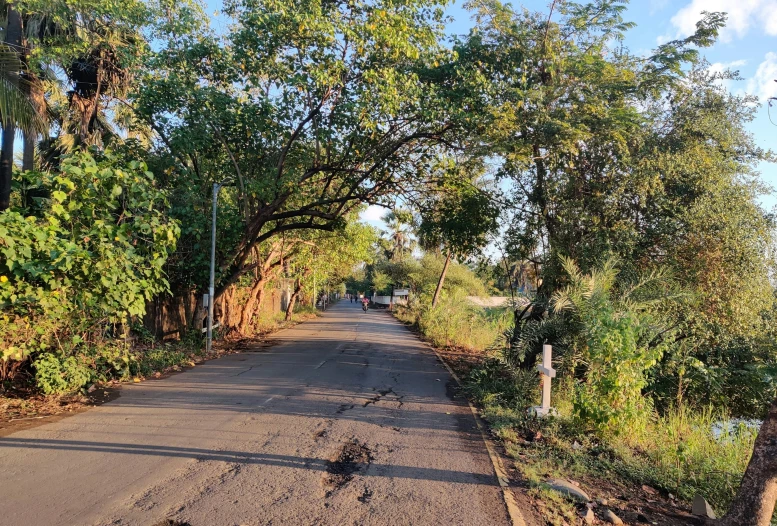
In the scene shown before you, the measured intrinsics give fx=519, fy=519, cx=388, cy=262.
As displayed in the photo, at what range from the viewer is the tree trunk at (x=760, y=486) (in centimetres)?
432

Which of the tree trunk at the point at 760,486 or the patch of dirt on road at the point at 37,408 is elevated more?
the tree trunk at the point at 760,486

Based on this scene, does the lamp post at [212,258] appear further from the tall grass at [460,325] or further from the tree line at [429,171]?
the tall grass at [460,325]

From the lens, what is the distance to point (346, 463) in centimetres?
595

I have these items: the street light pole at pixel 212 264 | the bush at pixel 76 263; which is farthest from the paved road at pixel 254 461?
the street light pole at pixel 212 264

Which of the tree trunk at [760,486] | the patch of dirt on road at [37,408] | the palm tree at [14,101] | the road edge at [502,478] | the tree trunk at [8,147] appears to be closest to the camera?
the tree trunk at [760,486]

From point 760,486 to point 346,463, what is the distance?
13.0 ft

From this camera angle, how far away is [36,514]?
14.4ft

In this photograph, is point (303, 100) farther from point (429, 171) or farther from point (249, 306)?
point (249, 306)

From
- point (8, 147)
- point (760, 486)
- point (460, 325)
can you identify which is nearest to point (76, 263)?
point (8, 147)

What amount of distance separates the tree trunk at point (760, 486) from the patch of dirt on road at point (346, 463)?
3537mm

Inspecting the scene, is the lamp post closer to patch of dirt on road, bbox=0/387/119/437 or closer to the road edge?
patch of dirt on road, bbox=0/387/119/437

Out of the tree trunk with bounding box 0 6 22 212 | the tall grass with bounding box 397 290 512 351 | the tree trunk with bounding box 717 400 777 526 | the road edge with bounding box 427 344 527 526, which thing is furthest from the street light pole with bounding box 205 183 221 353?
the tree trunk with bounding box 717 400 777 526

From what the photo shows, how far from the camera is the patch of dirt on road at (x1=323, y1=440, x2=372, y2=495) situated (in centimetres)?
539

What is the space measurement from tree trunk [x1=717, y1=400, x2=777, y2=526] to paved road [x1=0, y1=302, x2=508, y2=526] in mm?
2026
